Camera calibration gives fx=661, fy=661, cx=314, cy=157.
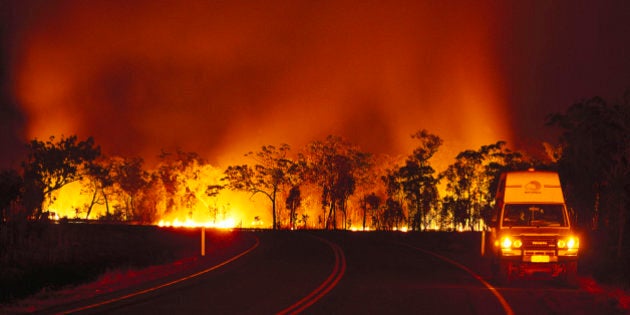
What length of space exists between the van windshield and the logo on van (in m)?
0.42

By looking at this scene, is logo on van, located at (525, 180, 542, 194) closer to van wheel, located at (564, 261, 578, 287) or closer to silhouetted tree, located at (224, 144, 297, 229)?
van wheel, located at (564, 261, 578, 287)

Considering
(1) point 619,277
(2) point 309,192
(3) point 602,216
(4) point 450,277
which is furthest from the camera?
(2) point 309,192

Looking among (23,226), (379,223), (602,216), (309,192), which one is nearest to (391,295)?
(23,226)

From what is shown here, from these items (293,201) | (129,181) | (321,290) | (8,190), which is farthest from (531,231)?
(129,181)

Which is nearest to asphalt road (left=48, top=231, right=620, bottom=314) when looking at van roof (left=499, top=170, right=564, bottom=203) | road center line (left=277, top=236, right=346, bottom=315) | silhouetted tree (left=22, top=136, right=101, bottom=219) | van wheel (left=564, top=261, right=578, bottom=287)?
road center line (left=277, top=236, right=346, bottom=315)

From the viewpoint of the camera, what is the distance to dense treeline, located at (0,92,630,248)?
4503 cm

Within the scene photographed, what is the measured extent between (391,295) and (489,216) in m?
7.14

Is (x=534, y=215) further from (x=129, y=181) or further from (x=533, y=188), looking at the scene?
(x=129, y=181)

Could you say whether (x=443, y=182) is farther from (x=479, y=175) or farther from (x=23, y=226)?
(x=23, y=226)

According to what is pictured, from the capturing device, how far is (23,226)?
28.3 meters

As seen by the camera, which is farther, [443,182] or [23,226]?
[443,182]

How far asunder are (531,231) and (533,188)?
1.57 metres

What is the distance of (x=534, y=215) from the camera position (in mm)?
19750

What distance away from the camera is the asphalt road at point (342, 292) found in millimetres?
13320
